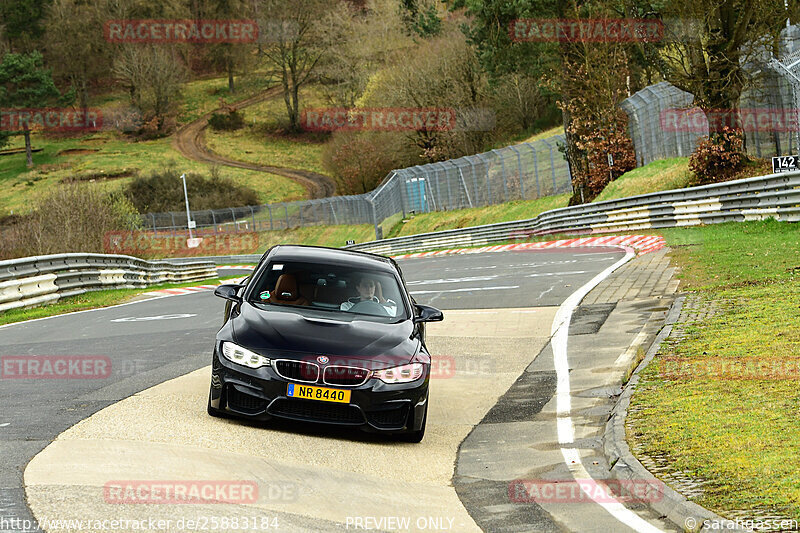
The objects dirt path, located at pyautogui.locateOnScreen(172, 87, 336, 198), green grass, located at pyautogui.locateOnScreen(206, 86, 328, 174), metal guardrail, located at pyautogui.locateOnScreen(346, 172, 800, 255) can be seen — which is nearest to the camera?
metal guardrail, located at pyautogui.locateOnScreen(346, 172, 800, 255)

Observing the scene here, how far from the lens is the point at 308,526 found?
5844 mm

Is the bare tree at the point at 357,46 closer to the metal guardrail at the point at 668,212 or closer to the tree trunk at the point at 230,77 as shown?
the tree trunk at the point at 230,77

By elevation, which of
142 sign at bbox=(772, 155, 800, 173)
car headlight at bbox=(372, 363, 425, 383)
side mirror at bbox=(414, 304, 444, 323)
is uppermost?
side mirror at bbox=(414, 304, 444, 323)

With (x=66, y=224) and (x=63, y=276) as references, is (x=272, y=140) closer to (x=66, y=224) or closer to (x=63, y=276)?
(x=66, y=224)

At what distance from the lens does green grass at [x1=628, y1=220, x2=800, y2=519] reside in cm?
639

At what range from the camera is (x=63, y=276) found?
25.4 m

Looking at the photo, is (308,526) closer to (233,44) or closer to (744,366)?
(744,366)

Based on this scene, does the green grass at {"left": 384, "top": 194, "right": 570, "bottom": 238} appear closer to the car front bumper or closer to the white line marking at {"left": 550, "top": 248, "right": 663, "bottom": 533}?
the white line marking at {"left": 550, "top": 248, "right": 663, "bottom": 533}

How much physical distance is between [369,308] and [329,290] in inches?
18.3

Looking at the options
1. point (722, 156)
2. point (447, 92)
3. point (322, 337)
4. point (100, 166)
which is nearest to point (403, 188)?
point (447, 92)

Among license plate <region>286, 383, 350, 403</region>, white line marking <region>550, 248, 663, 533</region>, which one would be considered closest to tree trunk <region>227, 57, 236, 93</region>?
white line marking <region>550, 248, 663, 533</region>

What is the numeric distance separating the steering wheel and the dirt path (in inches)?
3675

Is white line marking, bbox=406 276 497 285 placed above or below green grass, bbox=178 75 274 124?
below

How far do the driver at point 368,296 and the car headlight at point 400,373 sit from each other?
1.12 metres
